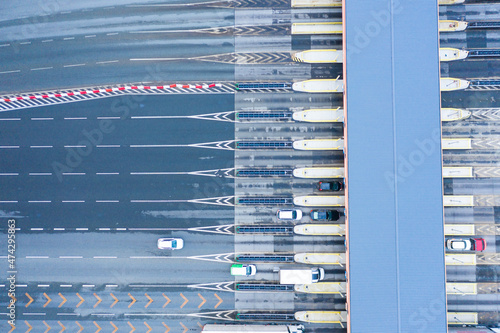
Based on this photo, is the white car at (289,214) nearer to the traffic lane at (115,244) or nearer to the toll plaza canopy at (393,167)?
the toll plaza canopy at (393,167)

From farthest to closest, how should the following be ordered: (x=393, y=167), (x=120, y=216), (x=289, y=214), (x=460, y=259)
Answer: (x=120, y=216) < (x=289, y=214) < (x=460, y=259) < (x=393, y=167)

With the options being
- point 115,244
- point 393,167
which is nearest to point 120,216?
point 115,244

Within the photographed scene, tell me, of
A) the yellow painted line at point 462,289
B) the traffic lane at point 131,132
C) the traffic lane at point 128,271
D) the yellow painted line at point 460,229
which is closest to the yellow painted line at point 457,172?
the yellow painted line at point 460,229

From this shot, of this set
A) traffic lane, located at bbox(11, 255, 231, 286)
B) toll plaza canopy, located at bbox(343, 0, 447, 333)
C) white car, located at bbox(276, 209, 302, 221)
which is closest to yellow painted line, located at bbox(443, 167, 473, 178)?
toll plaza canopy, located at bbox(343, 0, 447, 333)

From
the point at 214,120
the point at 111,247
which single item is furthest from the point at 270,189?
the point at 111,247

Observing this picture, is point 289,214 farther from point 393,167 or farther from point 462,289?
point 462,289

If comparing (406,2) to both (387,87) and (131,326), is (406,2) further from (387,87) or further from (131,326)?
(131,326)
